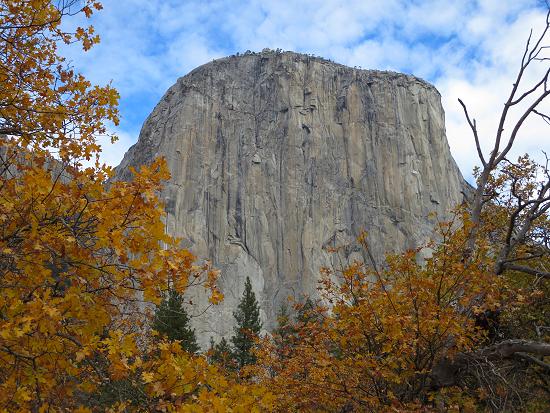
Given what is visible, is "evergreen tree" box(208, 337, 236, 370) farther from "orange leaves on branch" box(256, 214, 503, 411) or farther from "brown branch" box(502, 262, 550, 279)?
"brown branch" box(502, 262, 550, 279)

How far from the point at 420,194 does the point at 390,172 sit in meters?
5.04

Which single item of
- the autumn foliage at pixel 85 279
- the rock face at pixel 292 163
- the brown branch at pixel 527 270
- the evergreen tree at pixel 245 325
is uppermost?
the rock face at pixel 292 163

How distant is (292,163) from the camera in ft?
234

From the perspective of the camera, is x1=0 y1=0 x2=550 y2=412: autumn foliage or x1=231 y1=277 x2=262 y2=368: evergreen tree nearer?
x1=0 y1=0 x2=550 y2=412: autumn foliage

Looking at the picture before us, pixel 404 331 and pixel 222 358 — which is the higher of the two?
pixel 222 358

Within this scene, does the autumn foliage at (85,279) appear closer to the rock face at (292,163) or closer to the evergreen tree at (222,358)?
the evergreen tree at (222,358)

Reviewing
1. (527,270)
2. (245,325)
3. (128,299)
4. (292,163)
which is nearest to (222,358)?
(527,270)

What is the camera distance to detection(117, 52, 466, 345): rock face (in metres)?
63.6

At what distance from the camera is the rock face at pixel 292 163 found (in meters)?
63.6

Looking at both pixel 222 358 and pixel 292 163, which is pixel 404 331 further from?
pixel 292 163

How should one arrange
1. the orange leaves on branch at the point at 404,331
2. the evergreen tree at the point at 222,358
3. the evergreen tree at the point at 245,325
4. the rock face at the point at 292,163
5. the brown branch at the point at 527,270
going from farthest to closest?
the rock face at the point at 292,163 → the evergreen tree at the point at 245,325 → the evergreen tree at the point at 222,358 → the brown branch at the point at 527,270 → the orange leaves on branch at the point at 404,331

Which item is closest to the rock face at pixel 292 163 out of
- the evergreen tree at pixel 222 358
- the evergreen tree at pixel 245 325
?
the evergreen tree at pixel 245 325

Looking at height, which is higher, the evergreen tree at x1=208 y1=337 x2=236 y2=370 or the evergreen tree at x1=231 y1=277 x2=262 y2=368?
the evergreen tree at x1=231 y1=277 x2=262 y2=368

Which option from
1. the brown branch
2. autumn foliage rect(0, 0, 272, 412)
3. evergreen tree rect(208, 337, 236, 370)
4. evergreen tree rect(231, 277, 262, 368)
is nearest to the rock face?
evergreen tree rect(231, 277, 262, 368)
